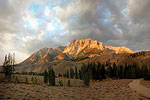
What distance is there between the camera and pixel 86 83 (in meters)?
67.6

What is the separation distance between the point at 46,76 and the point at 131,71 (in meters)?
88.8

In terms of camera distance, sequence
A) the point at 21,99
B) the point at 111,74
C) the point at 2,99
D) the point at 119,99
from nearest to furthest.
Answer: the point at 2,99 < the point at 21,99 < the point at 119,99 < the point at 111,74

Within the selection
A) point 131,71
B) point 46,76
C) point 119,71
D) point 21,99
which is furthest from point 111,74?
point 21,99

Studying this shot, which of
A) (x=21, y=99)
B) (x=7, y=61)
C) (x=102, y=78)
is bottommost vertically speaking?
(x=102, y=78)

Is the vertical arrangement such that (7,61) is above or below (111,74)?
above

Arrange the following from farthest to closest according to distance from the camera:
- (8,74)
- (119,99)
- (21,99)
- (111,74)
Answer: (111,74) < (8,74) < (119,99) < (21,99)

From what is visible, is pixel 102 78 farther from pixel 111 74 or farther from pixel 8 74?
pixel 8 74

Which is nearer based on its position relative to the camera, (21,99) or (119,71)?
(21,99)

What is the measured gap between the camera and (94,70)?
114 metres

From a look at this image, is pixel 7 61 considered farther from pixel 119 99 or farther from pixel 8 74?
pixel 119 99

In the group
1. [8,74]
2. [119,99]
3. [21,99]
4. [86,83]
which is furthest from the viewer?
[8,74]

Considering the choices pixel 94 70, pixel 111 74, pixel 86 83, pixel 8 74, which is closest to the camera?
pixel 86 83

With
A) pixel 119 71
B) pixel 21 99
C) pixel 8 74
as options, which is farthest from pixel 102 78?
pixel 21 99

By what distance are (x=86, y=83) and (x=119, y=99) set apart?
4018 centimetres
